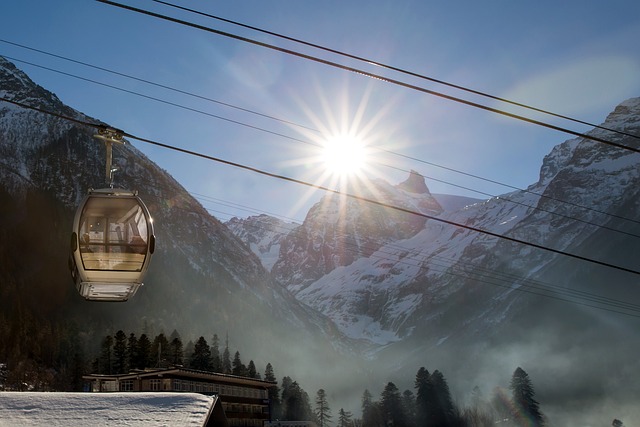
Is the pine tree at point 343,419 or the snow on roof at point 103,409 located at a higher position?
the pine tree at point 343,419

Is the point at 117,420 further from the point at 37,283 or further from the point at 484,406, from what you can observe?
the point at 484,406

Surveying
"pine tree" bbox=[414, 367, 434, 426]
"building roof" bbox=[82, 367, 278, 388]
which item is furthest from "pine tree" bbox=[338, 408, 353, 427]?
"building roof" bbox=[82, 367, 278, 388]

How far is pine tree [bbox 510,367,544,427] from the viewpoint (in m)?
→ 149

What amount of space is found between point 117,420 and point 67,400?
2836mm

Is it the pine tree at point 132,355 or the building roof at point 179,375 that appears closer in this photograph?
the building roof at point 179,375

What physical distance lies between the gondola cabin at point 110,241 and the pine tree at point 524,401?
14451cm

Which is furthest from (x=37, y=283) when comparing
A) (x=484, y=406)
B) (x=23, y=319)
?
(x=484, y=406)

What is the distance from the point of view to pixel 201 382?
83.4m

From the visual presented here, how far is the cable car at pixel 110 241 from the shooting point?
16000 mm

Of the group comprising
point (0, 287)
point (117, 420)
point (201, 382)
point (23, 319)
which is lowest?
point (117, 420)

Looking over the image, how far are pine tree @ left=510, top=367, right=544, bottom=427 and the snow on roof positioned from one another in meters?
134

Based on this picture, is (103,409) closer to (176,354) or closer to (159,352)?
(176,354)

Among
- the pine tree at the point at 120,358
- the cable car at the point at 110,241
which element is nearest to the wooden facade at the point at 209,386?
the pine tree at the point at 120,358

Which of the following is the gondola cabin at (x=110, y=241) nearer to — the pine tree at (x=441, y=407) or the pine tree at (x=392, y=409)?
the pine tree at (x=441, y=407)
